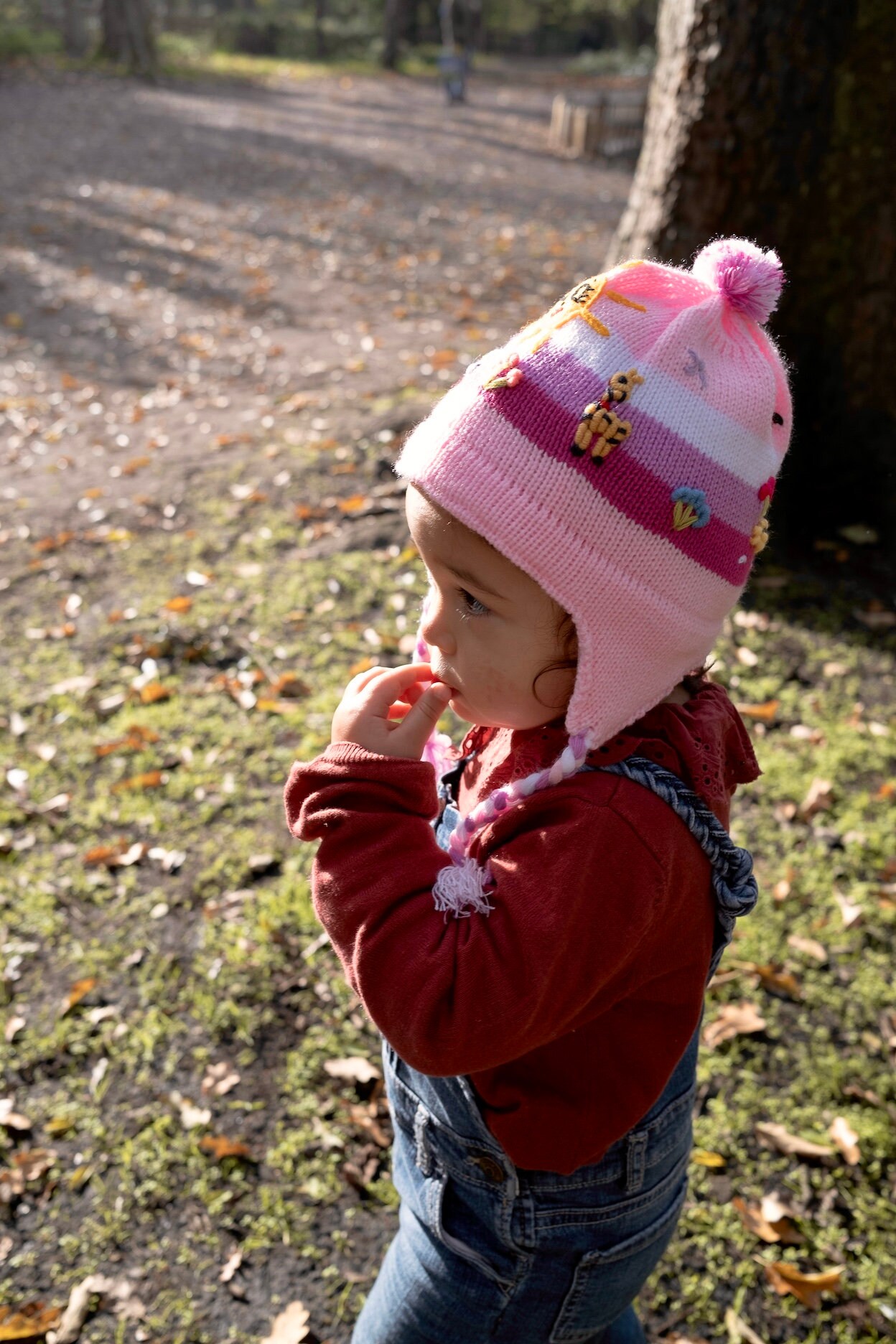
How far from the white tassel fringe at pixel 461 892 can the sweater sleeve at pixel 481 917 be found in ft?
0.05

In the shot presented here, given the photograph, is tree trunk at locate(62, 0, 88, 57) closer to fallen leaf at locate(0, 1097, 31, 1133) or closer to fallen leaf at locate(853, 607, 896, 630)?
fallen leaf at locate(853, 607, 896, 630)

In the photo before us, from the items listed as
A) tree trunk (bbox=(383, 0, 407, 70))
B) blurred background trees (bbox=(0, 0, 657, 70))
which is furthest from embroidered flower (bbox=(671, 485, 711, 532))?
tree trunk (bbox=(383, 0, 407, 70))

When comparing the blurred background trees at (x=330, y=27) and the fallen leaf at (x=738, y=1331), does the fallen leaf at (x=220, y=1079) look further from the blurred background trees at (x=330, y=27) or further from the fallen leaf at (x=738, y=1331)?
the blurred background trees at (x=330, y=27)

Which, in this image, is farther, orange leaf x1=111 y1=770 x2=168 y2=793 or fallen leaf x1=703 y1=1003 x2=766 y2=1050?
orange leaf x1=111 y1=770 x2=168 y2=793

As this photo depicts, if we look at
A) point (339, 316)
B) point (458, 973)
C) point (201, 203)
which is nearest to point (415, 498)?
point (458, 973)

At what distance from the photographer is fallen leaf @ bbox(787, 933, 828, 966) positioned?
343 cm

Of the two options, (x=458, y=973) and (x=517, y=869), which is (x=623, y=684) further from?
(x=458, y=973)

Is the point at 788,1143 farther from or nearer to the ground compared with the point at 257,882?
farther from the ground

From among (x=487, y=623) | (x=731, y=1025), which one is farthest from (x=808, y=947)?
(x=487, y=623)

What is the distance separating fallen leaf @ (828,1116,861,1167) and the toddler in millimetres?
1426

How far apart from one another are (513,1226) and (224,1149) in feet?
5.01

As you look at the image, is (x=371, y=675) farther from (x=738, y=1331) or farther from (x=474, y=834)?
(x=738, y=1331)

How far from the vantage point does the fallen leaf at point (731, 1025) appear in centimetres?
320

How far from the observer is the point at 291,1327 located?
101 inches
